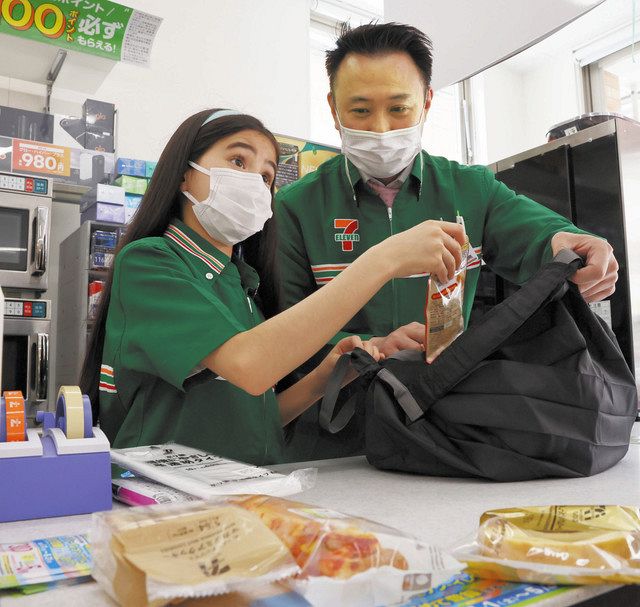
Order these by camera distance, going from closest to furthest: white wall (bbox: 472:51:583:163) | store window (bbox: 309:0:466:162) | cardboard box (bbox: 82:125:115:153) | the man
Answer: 1. the man
2. cardboard box (bbox: 82:125:115:153)
3. store window (bbox: 309:0:466:162)
4. white wall (bbox: 472:51:583:163)

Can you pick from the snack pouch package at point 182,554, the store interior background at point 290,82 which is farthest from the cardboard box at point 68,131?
the snack pouch package at point 182,554

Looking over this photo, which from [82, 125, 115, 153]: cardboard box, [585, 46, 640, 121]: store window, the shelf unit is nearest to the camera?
the shelf unit

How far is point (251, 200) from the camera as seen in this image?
120 centimetres

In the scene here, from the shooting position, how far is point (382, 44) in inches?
56.3

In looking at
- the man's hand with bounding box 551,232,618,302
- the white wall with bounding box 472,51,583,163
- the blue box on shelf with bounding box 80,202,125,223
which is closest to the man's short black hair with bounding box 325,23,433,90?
the man's hand with bounding box 551,232,618,302

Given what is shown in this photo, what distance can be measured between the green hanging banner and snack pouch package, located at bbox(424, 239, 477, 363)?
2.21m

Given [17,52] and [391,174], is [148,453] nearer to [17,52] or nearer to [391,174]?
[391,174]

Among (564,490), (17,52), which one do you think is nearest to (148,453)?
(564,490)

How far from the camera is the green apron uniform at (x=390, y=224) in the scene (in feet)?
4.70

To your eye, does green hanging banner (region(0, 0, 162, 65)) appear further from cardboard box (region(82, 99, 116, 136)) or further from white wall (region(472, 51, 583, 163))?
white wall (region(472, 51, 583, 163))

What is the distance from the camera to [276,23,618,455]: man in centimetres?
141

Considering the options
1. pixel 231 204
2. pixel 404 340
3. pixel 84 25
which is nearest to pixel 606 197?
pixel 404 340

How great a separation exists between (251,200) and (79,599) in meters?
0.87

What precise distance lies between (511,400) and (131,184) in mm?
2662
